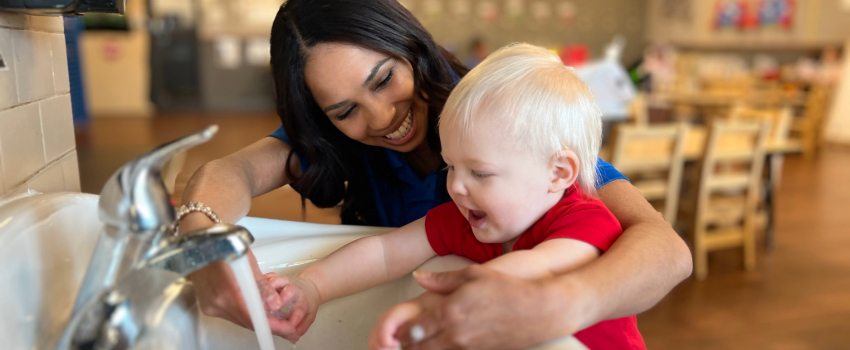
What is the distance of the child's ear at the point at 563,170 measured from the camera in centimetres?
72

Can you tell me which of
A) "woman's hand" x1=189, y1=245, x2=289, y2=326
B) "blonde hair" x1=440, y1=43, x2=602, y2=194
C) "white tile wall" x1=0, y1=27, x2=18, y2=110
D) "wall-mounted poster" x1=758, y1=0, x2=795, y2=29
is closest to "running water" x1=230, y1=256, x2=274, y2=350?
"woman's hand" x1=189, y1=245, x2=289, y2=326

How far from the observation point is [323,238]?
0.95 meters

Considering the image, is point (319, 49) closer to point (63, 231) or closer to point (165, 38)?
point (63, 231)

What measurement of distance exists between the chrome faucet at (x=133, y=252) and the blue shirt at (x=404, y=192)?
66 centimetres

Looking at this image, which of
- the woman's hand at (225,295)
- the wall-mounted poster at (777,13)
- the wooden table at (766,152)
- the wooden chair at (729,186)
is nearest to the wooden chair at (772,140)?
the wooden table at (766,152)

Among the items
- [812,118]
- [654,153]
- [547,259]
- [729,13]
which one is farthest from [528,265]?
[729,13]

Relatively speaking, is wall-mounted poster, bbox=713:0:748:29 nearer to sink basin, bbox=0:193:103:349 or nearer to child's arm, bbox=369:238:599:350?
child's arm, bbox=369:238:599:350

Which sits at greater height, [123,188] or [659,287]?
[123,188]

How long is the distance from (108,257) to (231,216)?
0.43 meters

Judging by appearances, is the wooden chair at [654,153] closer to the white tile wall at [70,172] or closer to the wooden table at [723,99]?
the white tile wall at [70,172]

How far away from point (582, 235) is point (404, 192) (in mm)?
571

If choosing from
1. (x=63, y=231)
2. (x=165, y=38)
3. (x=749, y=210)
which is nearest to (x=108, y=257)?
(x=63, y=231)

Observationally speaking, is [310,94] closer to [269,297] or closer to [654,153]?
[269,297]

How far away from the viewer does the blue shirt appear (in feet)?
3.87
